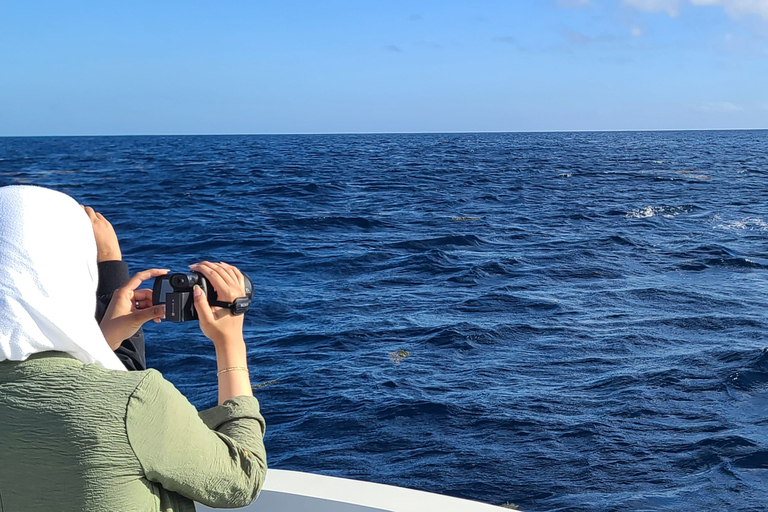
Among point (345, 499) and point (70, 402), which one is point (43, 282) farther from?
point (345, 499)

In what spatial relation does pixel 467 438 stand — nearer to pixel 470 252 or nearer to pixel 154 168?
pixel 470 252

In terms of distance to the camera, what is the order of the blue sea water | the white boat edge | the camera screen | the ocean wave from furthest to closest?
the ocean wave, the blue sea water, the white boat edge, the camera screen

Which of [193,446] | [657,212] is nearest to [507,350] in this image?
[193,446]

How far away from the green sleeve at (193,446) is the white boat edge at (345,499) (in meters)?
0.87

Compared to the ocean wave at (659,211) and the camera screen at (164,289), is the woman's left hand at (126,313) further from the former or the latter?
the ocean wave at (659,211)

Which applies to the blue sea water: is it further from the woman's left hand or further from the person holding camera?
the person holding camera

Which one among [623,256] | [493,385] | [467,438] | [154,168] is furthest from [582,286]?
[154,168]

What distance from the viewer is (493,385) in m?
6.43

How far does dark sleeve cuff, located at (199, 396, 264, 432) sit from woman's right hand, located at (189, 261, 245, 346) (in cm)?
12

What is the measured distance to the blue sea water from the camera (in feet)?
16.5

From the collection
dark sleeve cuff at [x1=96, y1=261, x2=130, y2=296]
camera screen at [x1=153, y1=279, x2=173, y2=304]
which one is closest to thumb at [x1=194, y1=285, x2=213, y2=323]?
camera screen at [x1=153, y1=279, x2=173, y2=304]

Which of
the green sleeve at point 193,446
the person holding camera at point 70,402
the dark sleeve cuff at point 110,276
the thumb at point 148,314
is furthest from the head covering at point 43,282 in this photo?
the dark sleeve cuff at point 110,276

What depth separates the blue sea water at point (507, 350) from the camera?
5020 mm

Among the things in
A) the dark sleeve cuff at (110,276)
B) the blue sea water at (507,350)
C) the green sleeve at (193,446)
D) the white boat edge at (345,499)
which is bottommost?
the blue sea water at (507,350)
